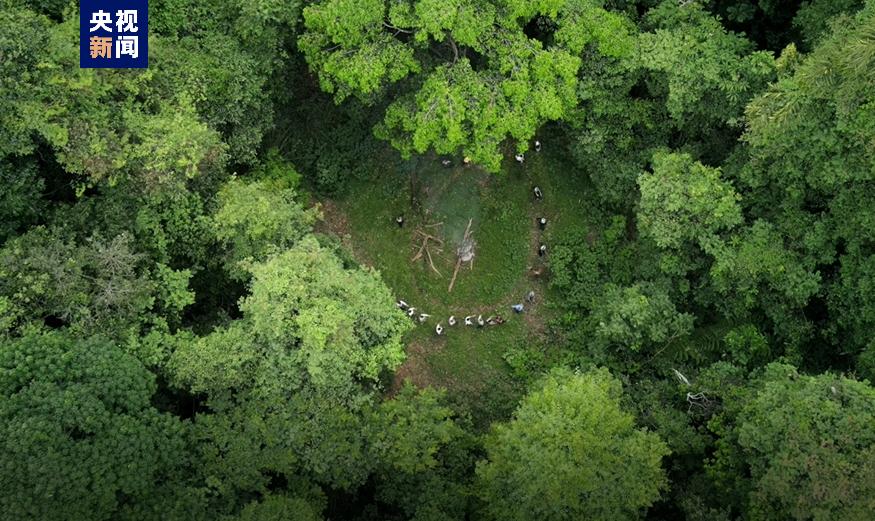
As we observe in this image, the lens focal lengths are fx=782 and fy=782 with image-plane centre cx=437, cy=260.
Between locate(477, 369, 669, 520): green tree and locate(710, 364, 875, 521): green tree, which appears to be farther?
locate(477, 369, 669, 520): green tree

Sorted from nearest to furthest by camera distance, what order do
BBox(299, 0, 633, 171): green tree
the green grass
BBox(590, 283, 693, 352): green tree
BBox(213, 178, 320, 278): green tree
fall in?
1. BBox(299, 0, 633, 171): green tree
2. BBox(213, 178, 320, 278): green tree
3. BBox(590, 283, 693, 352): green tree
4. the green grass

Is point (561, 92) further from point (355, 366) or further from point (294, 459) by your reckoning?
point (294, 459)

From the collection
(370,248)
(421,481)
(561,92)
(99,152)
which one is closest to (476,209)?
(370,248)

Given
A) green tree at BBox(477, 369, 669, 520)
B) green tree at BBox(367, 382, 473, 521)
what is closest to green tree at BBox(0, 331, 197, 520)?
green tree at BBox(367, 382, 473, 521)

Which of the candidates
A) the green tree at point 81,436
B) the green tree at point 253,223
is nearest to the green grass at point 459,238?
the green tree at point 253,223

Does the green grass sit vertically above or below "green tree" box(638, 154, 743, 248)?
below

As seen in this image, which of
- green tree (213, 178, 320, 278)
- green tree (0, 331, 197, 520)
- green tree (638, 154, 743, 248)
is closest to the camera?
green tree (0, 331, 197, 520)

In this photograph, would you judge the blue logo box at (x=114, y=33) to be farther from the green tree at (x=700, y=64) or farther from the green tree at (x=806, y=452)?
the green tree at (x=806, y=452)

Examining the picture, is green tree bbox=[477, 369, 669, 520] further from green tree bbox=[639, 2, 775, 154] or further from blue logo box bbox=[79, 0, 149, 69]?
blue logo box bbox=[79, 0, 149, 69]

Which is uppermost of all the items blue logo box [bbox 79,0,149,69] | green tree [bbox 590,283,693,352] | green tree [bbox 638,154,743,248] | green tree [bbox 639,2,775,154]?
green tree [bbox 639,2,775,154]
